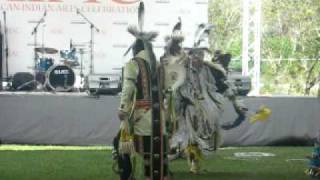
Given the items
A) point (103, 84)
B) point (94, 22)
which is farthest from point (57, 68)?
point (94, 22)

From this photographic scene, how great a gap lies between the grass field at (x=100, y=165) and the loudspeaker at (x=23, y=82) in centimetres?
184

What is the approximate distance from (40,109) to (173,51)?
176 inches

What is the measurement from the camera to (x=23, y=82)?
1374cm

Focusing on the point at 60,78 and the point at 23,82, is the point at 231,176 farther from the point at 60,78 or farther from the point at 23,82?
the point at 23,82

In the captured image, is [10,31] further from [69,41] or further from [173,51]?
[173,51]

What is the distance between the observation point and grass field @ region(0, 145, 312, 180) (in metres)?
8.41

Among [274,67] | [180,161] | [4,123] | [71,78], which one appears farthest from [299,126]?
[274,67]

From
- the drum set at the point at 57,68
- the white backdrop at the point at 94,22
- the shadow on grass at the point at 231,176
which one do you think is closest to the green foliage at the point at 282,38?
the white backdrop at the point at 94,22

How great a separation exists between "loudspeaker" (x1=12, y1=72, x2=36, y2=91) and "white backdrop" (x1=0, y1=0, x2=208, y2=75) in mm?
547

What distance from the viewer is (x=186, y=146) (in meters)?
8.55

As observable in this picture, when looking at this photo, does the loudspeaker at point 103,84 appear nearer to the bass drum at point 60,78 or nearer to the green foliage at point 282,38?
the bass drum at point 60,78

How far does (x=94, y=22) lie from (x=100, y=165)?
19.1 ft

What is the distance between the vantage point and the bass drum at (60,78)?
13.4 metres

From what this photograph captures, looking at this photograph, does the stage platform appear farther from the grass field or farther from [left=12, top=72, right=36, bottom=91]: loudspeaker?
[left=12, top=72, right=36, bottom=91]: loudspeaker
